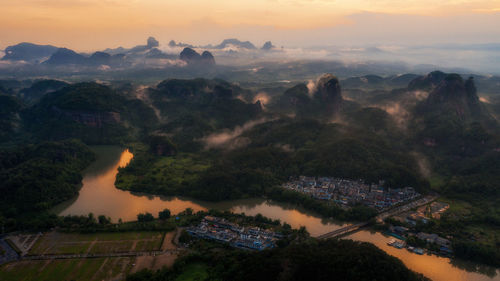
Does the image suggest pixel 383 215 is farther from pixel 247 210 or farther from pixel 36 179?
pixel 36 179

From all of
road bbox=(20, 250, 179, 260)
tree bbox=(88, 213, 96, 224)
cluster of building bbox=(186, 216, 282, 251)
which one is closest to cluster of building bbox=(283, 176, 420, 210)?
cluster of building bbox=(186, 216, 282, 251)

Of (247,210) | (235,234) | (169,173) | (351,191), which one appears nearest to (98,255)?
(235,234)

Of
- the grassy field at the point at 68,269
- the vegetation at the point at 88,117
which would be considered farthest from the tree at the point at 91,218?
the vegetation at the point at 88,117

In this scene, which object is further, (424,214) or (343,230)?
(424,214)

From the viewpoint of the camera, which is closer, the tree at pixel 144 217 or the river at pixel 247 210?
the river at pixel 247 210

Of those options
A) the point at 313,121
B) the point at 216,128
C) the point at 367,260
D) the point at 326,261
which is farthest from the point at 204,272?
the point at 216,128

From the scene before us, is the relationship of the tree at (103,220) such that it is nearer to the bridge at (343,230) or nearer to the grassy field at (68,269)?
the grassy field at (68,269)
